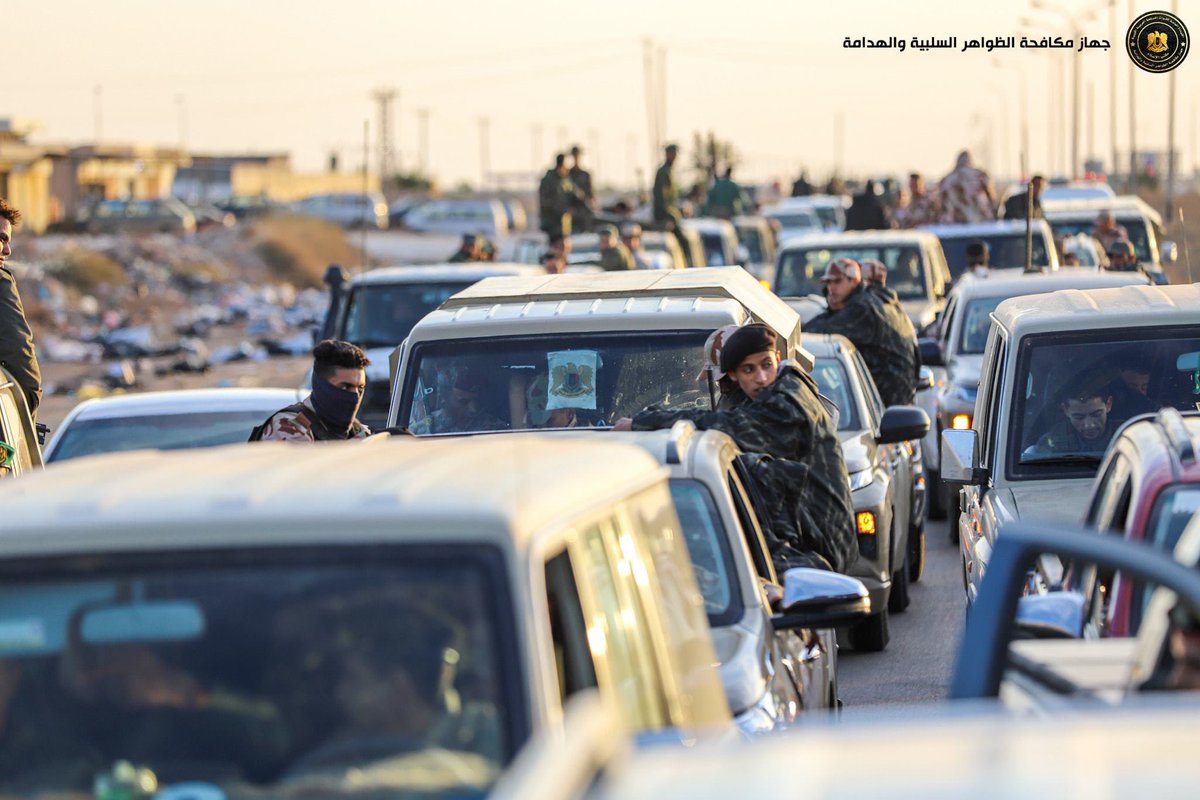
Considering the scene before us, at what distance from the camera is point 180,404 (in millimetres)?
11242

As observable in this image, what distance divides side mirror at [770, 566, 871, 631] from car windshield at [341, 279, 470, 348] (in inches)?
443

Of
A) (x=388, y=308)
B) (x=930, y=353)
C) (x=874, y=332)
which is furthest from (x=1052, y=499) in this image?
(x=388, y=308)

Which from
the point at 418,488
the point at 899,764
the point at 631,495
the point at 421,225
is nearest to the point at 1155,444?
the point at 631,495

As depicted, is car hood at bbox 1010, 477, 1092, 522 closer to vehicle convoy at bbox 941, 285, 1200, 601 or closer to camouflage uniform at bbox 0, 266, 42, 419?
vehicle convoy at bbox 941, 285, 1200, 601

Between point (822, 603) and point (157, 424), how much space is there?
6456mm

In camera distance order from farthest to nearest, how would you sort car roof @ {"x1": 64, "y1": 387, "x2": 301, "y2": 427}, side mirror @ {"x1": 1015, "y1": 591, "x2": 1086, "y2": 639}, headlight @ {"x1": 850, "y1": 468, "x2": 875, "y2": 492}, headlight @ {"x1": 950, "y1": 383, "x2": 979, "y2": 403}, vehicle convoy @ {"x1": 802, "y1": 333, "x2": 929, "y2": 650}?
headlight @ {"x1": 950, "y1": 383, "x2": 979, "y2": 403} < car roof @ {"x1": 64, "y1": 387, "x2": 301, "y2": 427} < headlight @ {"x1": 850, "y1": 468, "x2": 875, "y2": 492} < vehicle convoy @ {"x1": 802, "y1": 333, "x2": 929, "y2": 650} < side mirror @ {"x1": 1015, "y1": 591, "x2": 1086, "y2": 639}

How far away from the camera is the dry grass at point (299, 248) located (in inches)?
2687

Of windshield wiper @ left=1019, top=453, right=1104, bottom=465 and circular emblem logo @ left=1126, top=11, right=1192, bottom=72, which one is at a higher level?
circular emblem logo @ left=1126, top=11, right=1192, bottom=72

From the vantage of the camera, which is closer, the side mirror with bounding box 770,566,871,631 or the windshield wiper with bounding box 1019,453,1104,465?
the side mirror with bounding box 770,566,871,631

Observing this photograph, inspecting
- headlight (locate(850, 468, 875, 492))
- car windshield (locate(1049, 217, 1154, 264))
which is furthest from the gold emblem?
headlight (locate(850, 468, 875, 492))

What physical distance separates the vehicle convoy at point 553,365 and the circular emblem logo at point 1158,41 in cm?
920

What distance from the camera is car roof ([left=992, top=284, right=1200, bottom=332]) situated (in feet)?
27.5

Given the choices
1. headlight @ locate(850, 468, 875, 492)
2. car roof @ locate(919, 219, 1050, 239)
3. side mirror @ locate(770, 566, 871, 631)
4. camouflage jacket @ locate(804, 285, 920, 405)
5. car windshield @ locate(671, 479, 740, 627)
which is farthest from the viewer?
car roof @ locate(919, 219, 1050, 239)

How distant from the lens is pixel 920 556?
39.8 ft
